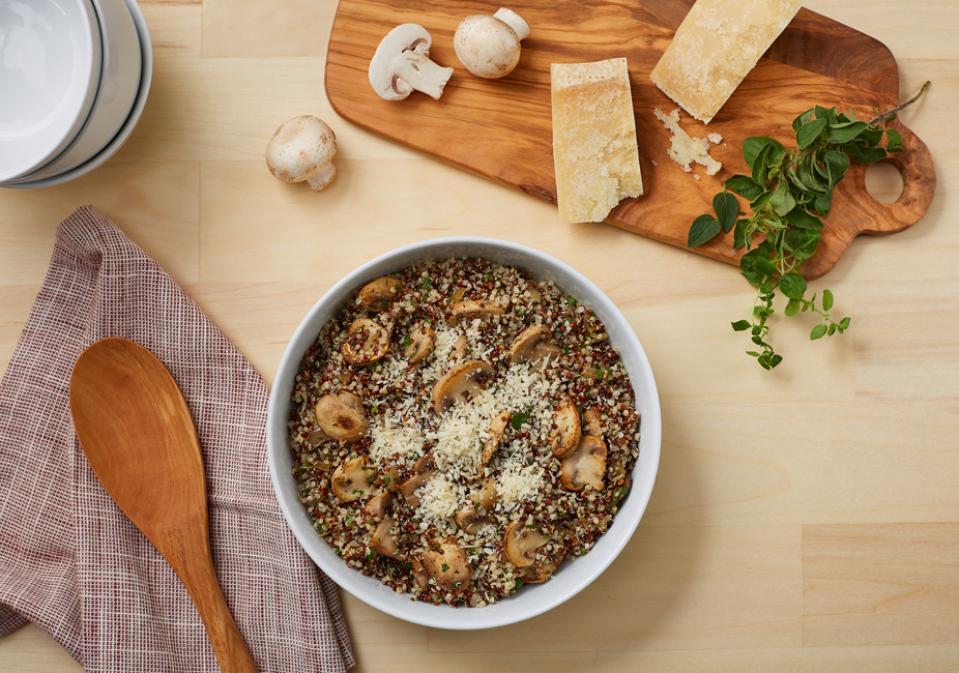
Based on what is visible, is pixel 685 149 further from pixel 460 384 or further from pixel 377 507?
pixel 377 507

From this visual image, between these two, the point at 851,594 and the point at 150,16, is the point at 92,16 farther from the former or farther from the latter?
the point at 851,594

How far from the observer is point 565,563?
176 cm

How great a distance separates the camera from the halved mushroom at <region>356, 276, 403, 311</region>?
5.79ft

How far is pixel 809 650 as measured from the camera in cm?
199

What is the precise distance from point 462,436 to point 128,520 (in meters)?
1.03

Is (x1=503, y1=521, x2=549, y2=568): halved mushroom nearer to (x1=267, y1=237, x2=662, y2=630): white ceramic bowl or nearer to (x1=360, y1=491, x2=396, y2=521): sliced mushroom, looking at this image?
(x1=267, y1=237, x2=662, y2=630): white ceramic bowl

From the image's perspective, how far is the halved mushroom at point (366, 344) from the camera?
175 centimetres

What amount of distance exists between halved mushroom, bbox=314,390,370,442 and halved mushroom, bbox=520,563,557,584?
0.56 m

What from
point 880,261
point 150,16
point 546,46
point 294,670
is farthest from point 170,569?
point 880,261

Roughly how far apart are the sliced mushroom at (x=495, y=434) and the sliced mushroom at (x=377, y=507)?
0.89 ft

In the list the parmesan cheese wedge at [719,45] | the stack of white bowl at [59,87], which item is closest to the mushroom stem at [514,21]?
the parmesan cheese wedge at [719,45]

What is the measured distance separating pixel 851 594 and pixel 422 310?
1.53 meters

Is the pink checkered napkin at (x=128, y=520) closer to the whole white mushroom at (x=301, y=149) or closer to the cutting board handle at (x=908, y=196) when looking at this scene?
the whole white mushroom at (x=301, y=149)

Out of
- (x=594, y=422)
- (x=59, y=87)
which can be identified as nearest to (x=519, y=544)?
(x=594, y=422)
